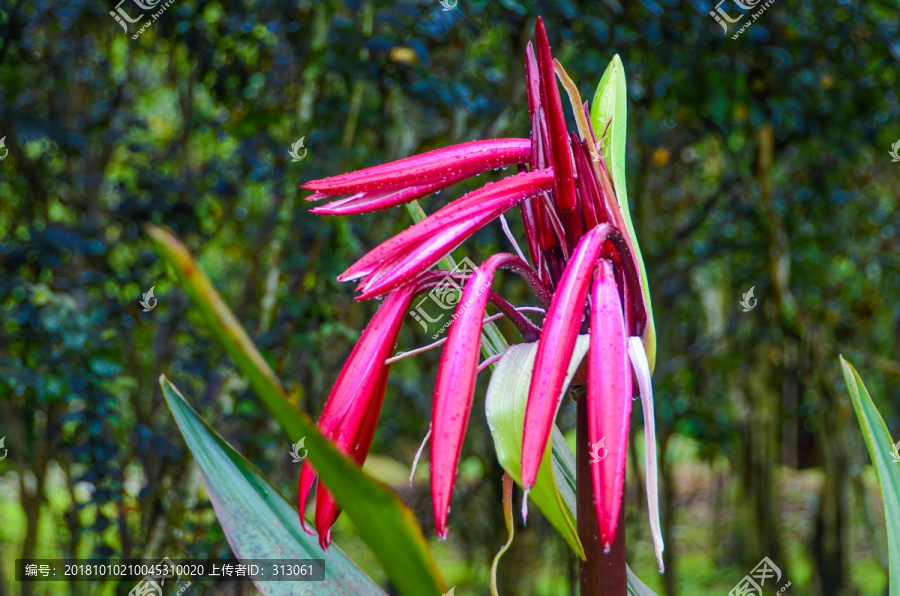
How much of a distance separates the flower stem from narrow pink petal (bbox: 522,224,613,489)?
68 millimetres

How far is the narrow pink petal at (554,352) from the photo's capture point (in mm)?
295

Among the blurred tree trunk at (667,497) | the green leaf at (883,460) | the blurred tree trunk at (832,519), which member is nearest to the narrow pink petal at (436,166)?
the green leaf at (883,460)

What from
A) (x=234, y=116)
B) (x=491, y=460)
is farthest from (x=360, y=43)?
(x=491, y=460)

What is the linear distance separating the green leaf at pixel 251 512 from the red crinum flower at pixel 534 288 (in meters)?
0.05

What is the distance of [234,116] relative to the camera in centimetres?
187

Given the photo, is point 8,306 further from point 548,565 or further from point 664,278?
point 548,565

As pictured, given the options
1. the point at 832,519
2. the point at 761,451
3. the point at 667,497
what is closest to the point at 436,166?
the point at 667,497

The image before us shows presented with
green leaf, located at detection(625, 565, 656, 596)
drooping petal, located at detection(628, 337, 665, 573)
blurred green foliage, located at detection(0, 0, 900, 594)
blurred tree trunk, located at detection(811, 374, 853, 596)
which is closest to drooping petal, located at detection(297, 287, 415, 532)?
drooping petal, located at detection(628, 337, 665, 573)

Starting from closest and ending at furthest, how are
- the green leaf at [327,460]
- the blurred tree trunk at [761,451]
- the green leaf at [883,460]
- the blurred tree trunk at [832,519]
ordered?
1. the green leaf at [327,460]
2. the green leaf at [883,460]
3. the blurred tree trunk at [832,519]
4. the blurred tree trunk at [761,451]

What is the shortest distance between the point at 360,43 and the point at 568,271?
110cm

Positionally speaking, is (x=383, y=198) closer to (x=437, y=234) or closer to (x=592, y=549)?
(x=437, y=234)

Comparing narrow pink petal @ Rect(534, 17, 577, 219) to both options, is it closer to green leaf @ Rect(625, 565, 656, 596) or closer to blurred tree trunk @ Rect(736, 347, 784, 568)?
green leaf @ Rect(625, 565, 656, 596)

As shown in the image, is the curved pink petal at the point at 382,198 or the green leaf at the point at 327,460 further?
the curved pink petal at the point at 382,198

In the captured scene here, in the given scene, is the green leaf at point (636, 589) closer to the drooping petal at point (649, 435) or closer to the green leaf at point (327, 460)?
the drooping petal at point (649, 435)
